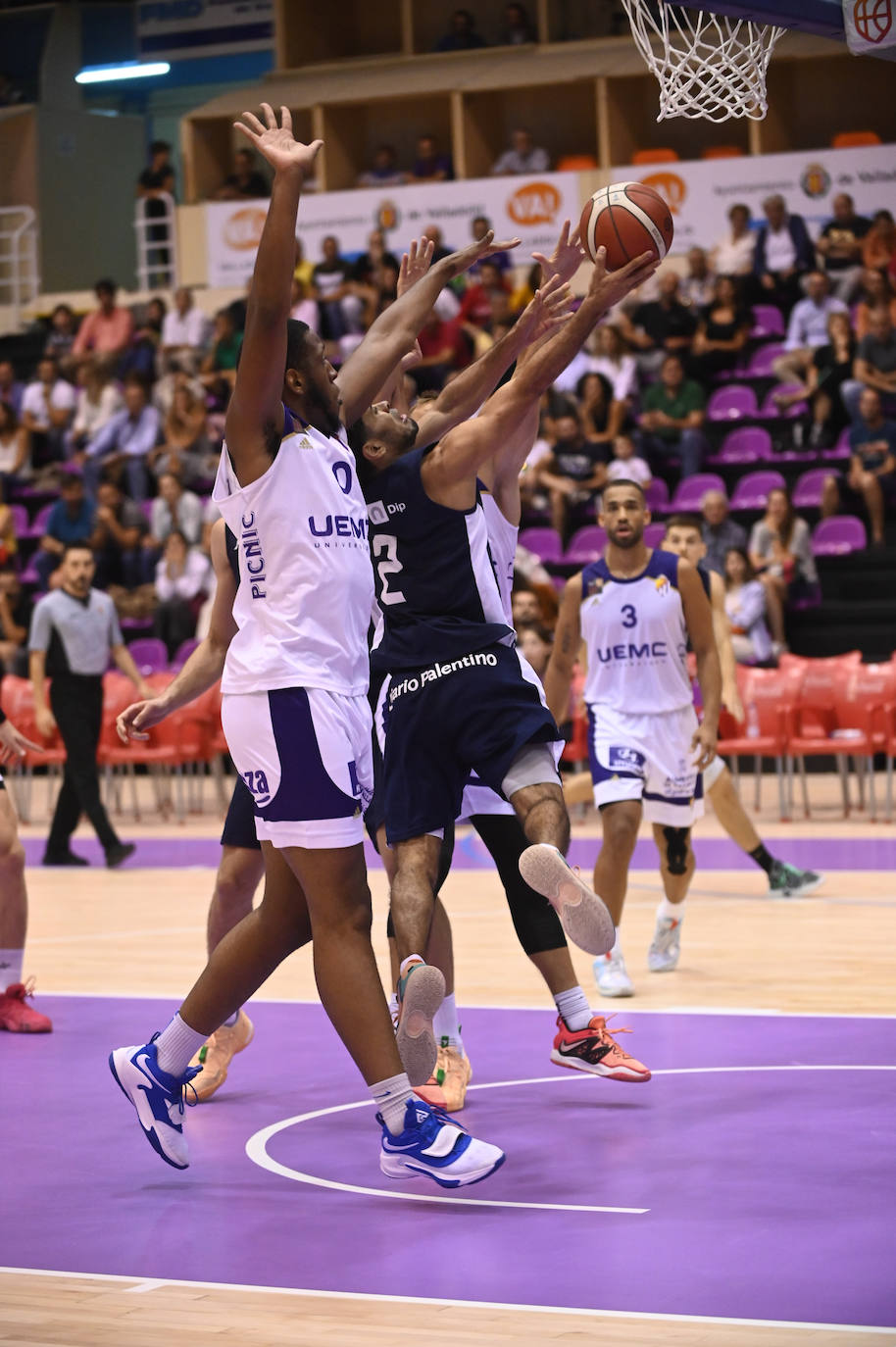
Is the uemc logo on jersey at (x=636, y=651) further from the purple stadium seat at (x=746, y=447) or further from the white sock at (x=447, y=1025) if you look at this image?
the purple stadium seat at (x=746, y=447)

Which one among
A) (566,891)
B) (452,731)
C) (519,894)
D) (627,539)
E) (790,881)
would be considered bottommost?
(790,881)

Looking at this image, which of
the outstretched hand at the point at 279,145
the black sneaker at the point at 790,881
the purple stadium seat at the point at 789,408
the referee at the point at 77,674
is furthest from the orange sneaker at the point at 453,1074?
the purple stadium seat at the point at 789,408

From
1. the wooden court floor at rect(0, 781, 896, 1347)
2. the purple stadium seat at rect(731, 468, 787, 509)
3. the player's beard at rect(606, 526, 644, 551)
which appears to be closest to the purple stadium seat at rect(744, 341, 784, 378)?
the purple stadium seat at rect(731, 468, 787, 509)

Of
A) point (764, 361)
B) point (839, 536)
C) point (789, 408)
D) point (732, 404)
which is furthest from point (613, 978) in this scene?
point (764, 361)

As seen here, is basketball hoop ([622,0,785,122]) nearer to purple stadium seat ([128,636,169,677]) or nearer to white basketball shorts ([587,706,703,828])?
white basketball shorts ([587,706,703,828])

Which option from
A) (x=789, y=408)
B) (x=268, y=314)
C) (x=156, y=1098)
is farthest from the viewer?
(x=789, y=408)

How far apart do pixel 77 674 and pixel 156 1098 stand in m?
7.73

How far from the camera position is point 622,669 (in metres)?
7.96

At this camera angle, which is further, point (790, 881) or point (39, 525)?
point (39, 525)

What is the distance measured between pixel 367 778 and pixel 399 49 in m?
21.4

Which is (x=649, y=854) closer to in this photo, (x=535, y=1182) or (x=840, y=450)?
(x=840, y=450)

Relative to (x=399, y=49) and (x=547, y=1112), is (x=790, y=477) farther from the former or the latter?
(x=547, y=1112)

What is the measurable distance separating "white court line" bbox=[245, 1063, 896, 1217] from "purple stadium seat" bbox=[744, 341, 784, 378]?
41.5 ft

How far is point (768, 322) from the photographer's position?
18312 mm
